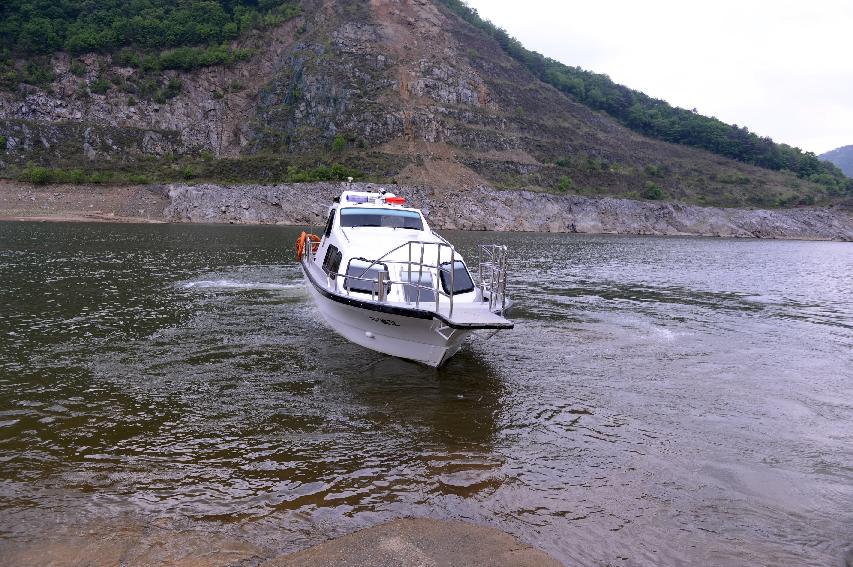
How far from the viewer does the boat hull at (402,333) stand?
11584mm

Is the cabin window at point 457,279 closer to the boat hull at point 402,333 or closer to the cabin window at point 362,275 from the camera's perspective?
the cabin window at point 362,275

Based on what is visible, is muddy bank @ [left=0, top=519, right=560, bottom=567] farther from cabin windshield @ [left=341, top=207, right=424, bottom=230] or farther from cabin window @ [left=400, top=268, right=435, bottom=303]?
cabin windshield @ [left=341, top=207, right=424, bottom=230]

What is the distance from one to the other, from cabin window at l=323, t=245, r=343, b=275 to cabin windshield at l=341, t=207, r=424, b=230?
95 centimetres

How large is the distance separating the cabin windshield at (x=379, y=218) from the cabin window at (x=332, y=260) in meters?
0.95

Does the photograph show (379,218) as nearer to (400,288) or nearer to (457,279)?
(457,279)

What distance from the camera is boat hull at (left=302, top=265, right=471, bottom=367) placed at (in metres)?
11.6

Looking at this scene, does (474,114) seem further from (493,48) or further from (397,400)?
(397,400)

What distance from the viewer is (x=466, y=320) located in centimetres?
1117

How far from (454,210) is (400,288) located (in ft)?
191

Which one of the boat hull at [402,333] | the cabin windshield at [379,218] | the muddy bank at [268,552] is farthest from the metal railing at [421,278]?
the muddy bank at [268,552]

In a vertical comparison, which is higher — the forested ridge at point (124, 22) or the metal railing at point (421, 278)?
the forested ridge at point (124, 22)

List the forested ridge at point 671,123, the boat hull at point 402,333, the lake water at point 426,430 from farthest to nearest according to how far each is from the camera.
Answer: the forested ridge at point 671,123
the boat hull at point 402,333
the lake water at point 426,430

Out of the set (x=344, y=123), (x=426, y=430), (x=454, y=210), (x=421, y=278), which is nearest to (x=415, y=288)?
(x=421, y=278)

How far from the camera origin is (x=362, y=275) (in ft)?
44.0
